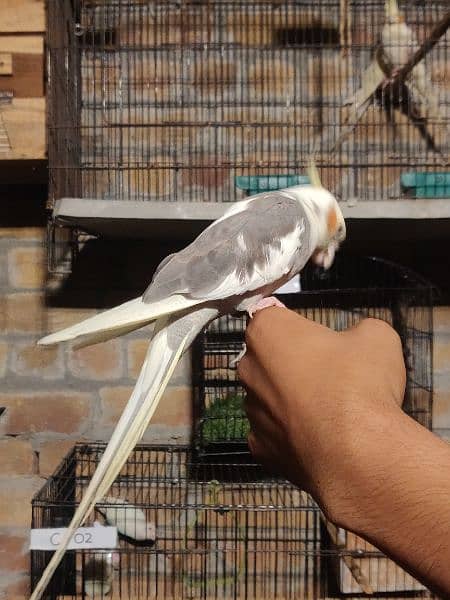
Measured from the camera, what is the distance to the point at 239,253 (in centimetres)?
75

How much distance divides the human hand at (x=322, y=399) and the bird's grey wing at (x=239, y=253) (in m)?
0.12

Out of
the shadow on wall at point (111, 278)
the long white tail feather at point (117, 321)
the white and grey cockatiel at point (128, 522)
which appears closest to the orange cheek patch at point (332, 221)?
the long white tail feather at point (117, 321)

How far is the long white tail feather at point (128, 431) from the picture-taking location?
1.68ft

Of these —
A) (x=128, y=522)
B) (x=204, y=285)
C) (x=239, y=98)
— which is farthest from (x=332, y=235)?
(x=128, y=522)

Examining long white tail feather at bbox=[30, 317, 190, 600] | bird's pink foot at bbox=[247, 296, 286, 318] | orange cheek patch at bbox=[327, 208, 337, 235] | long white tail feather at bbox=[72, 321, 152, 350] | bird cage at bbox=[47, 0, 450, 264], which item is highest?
bird cage at bbox=[47, 0, 450, 264]

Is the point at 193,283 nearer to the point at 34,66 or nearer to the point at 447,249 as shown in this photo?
the point at 34,66

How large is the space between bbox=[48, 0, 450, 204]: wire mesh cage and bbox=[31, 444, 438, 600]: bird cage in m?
0.57

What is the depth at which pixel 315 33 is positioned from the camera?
4.29ft

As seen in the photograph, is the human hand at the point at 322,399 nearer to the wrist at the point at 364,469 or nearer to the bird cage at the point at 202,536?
the wrist at the point at 364,469

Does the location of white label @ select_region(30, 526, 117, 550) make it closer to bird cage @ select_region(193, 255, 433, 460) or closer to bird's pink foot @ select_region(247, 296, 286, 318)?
bird cage @ select_region(193, 255, 433, 460)

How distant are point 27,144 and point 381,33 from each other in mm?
691

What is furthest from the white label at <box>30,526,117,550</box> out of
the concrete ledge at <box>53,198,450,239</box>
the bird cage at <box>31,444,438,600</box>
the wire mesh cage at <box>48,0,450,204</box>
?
the wire mesh cage at <box>48,0,450,204</box>

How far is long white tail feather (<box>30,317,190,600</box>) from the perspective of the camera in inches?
20.2

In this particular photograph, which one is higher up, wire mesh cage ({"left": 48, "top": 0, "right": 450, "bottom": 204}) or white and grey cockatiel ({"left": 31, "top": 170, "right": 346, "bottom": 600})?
wire mesh cage ({"left": 48, "top": 0, "right": 450, "bottom": 204})
